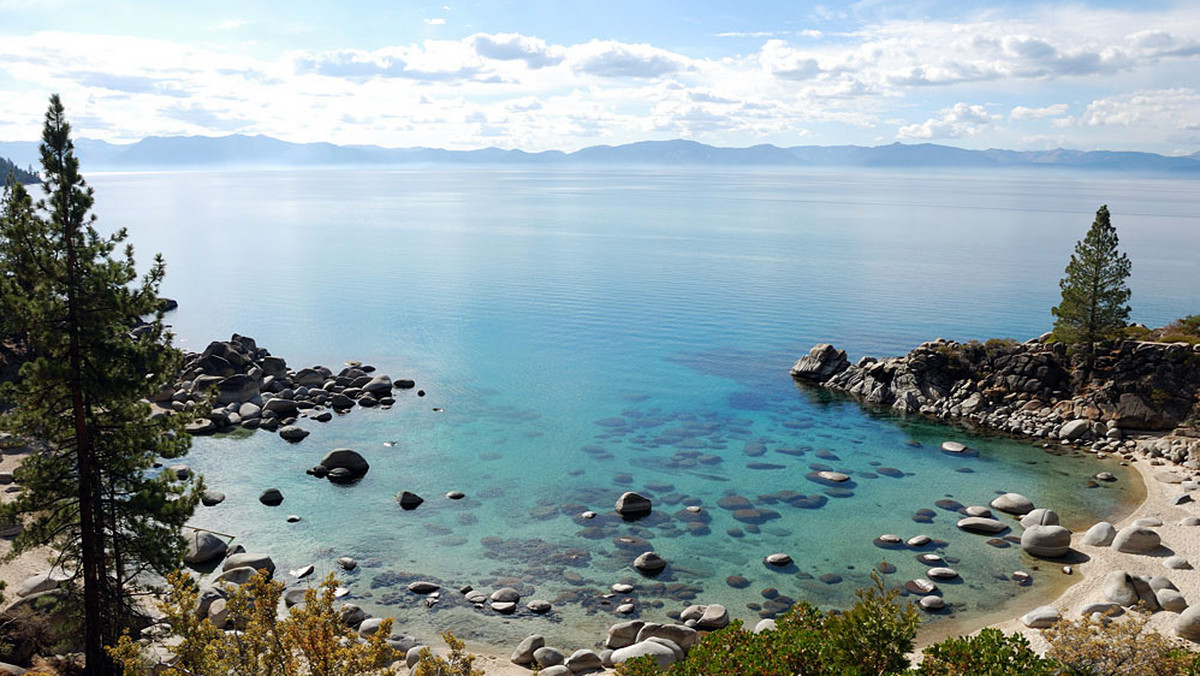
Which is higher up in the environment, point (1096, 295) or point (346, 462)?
point (1096, 295)

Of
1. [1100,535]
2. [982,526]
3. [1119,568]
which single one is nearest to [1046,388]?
[1100,535]

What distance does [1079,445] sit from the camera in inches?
1924

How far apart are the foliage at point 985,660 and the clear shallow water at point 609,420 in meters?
11.5

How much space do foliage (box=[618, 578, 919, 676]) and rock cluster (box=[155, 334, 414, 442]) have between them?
1497 inches

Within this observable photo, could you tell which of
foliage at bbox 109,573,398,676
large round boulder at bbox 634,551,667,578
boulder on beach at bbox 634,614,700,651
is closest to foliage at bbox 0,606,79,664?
foliage at bbox 109,573,398,676

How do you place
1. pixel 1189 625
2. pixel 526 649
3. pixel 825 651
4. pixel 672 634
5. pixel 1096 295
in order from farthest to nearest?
1. pixel 1096 295
2. pixel 672 634
3. pixel 526 649
4. pixel 1189 625
5. pixel 825 651

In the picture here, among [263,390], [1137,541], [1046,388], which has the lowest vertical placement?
[263,390]

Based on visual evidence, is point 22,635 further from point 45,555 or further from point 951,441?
point 951,441

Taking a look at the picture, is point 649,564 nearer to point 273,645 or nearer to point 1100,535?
point 273,645

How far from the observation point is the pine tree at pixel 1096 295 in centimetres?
5350

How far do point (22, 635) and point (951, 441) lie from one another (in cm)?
4908

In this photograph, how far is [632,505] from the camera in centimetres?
3862

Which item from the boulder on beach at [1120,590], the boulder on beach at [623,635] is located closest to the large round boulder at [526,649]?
the boulder on beach at [623,635]

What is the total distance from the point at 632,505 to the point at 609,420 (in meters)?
16.2
